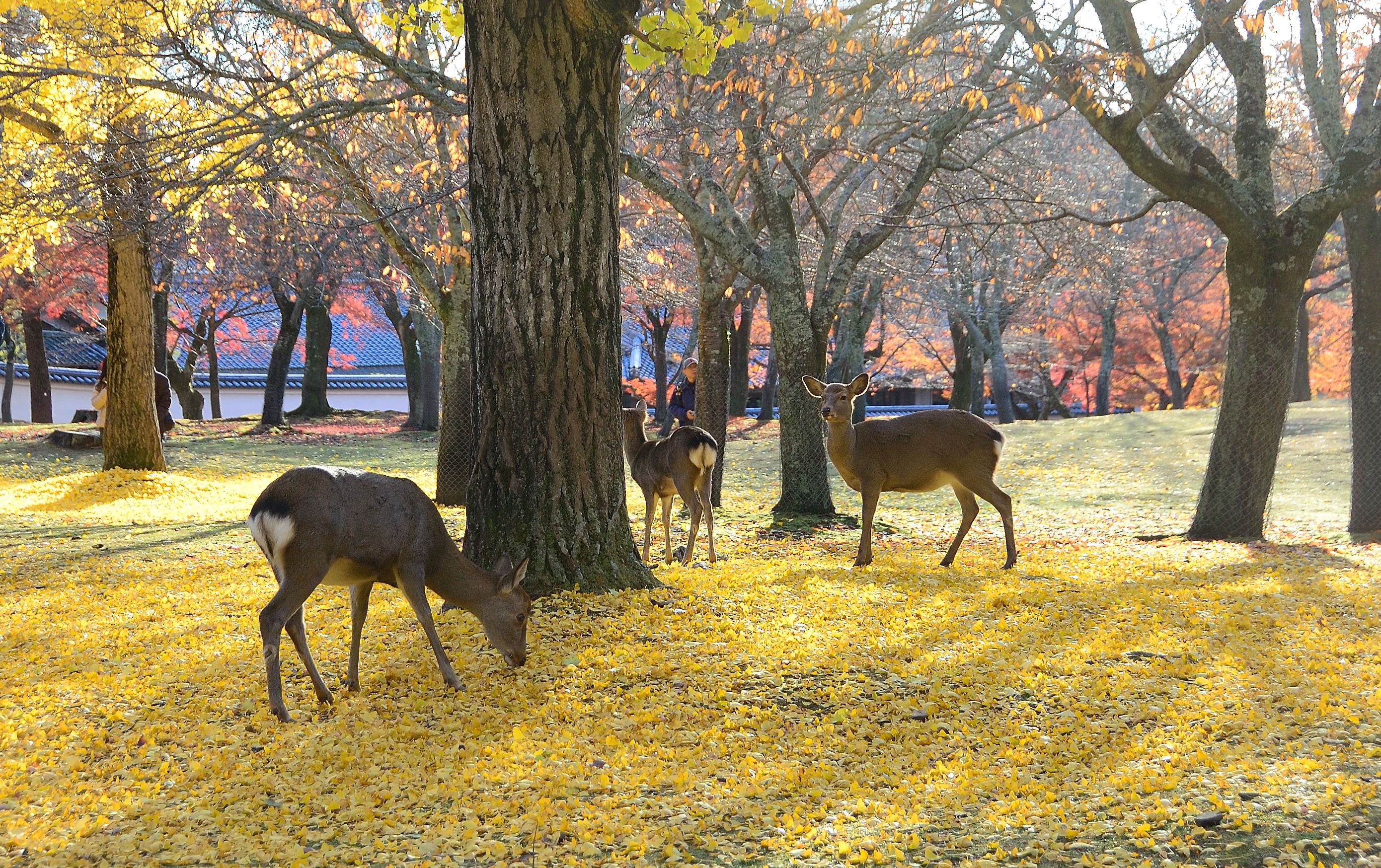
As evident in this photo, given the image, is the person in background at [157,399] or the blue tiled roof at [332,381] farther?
the blue tiled roof at [332,381]

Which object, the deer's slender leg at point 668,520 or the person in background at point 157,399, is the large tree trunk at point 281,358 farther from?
the deer's slender leg at point 668,520

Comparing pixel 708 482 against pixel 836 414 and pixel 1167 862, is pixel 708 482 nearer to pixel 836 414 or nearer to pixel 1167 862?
pixel 836 414

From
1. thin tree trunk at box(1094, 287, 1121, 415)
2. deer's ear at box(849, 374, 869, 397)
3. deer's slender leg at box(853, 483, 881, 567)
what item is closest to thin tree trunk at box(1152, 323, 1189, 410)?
thin tree trunk at box(1094, 287, 1121, 415)

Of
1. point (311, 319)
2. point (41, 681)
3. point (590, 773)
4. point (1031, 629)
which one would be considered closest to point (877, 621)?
point (1031, 629)

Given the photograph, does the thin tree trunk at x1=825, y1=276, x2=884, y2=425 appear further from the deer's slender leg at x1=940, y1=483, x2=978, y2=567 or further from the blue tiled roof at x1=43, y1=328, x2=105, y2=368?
the blue tiled roof at x1=43, y1=328, x2=105, y2=368

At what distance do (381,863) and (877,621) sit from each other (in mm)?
3808

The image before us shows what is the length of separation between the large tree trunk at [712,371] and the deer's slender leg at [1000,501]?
4702mm

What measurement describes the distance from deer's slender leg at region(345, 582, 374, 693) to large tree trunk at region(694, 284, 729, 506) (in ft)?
27.1

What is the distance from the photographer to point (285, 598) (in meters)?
4.57

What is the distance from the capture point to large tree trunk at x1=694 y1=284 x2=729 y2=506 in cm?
1329

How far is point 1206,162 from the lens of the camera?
10.1m

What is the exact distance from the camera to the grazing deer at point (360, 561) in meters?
4.61

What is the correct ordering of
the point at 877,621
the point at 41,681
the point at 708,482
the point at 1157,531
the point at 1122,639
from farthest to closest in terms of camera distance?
the point at 1157,531 → the point at 708,482 → the point at 877,621 → the point at 1122,639 → the point at 41,681

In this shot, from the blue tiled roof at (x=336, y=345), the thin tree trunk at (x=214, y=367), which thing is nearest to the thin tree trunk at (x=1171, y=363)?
the blue tiled roof at (x=336, y=345)
